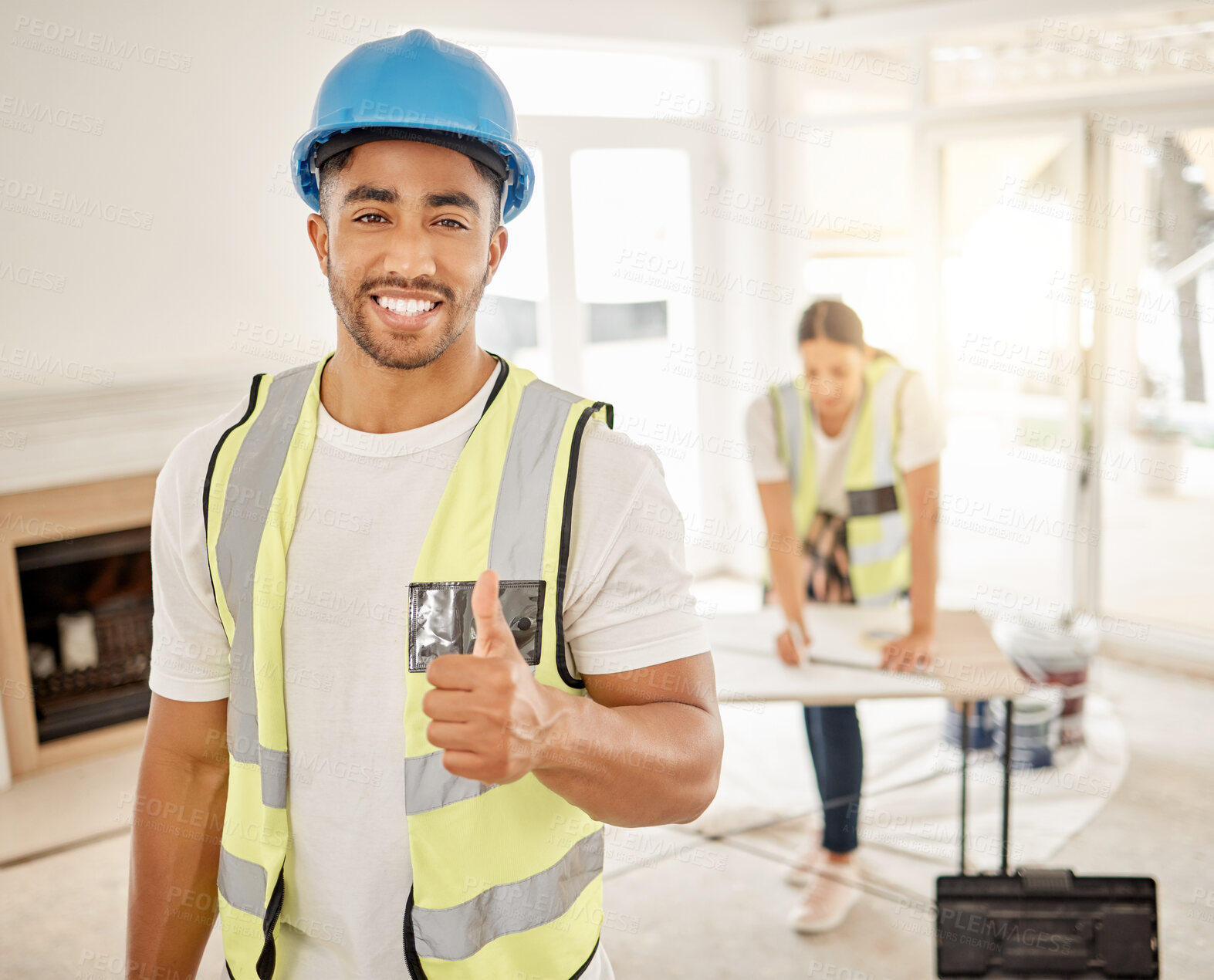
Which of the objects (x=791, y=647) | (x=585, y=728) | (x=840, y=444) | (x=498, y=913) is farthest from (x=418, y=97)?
(x=840, y=444)

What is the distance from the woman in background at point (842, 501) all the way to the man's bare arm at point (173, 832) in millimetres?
1701

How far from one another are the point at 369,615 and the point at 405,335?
11.0 inches

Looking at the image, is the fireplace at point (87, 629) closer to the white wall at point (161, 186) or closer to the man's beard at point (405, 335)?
the white wall at point (161, 186)

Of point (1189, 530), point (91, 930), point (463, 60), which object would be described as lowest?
point (91, 930)

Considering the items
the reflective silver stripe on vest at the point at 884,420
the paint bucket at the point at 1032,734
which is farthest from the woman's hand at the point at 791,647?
the paint bucket at the point at 1032,734

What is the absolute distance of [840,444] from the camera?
2.88 m

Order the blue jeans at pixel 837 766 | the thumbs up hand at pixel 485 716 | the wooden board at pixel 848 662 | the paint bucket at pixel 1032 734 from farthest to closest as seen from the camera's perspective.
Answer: the paint bucket at pixel 1032 734 → the blue jeans at pixel 837 766 → the wooden board at pixel 848 662 → the thumbs up hand at pixel 485 716

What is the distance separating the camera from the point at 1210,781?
11.4ft

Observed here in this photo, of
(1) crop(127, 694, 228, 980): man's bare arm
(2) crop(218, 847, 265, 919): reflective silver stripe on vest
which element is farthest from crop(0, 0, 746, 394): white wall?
(2) crop(218, 847, 265, 919): reflective silver stripe on vest

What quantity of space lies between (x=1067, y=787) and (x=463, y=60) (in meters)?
3.19

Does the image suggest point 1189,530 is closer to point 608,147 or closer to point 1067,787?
point 1067,787

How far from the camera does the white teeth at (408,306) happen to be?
1084mm

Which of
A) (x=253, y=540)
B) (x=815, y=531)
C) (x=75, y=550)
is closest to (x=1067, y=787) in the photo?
(x=815, y=531)

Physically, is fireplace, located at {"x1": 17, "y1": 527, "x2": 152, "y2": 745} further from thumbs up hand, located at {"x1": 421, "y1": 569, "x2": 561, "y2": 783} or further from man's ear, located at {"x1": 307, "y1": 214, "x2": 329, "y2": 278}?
thumbs up hand, located at {"x1": 421, "y1": 569, "x2": 561, "y2": 783}
